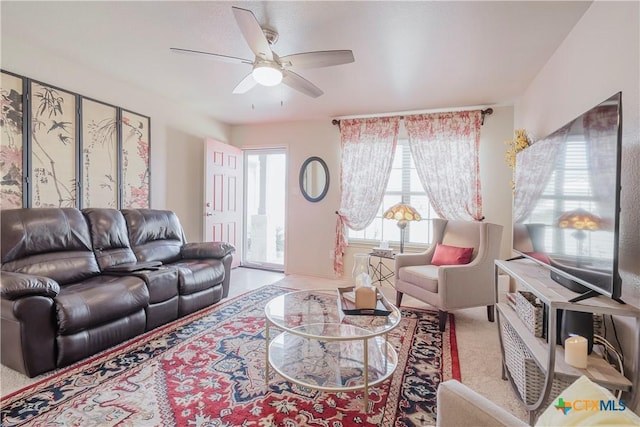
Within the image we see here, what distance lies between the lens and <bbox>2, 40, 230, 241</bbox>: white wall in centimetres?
271

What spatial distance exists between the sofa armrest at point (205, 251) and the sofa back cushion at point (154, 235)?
11cm

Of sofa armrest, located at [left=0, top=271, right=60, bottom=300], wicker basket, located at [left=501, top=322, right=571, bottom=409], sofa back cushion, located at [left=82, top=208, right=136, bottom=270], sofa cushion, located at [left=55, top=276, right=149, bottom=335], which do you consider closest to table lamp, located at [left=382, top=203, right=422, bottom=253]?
wicker basket, located at [left=501, top=322, right=571, bottom=409]

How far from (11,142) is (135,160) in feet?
3.78

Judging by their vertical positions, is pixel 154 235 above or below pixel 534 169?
below

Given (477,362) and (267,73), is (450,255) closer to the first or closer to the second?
(477,362)

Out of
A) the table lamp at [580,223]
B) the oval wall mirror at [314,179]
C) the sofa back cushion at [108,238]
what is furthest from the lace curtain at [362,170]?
the table lamp at [580,223]

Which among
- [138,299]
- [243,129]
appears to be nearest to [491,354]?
[138,299]

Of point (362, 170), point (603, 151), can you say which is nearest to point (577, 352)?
point (603, 151)

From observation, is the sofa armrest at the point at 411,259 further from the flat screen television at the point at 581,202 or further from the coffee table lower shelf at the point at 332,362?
the flat screen television at the point at 581,202

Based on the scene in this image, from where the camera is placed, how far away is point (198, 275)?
2.98m

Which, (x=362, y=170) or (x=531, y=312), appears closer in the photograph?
(x=531, y=312)

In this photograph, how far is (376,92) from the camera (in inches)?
138

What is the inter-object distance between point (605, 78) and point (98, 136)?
4.22 meters

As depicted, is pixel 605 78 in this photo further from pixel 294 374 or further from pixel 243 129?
pixel 243 129
